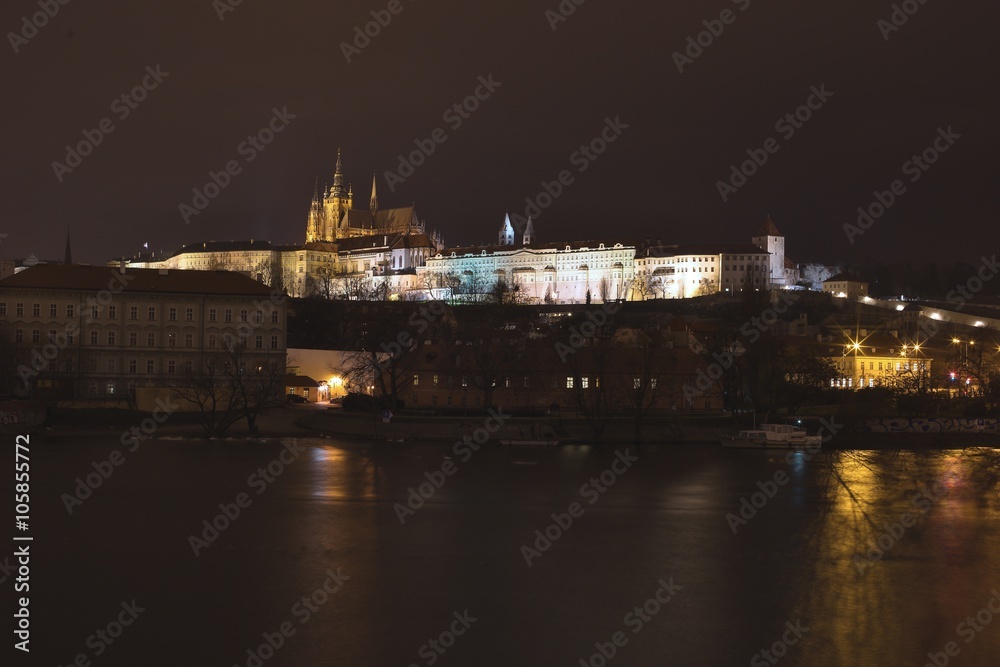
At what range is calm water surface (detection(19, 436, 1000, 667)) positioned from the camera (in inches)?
440

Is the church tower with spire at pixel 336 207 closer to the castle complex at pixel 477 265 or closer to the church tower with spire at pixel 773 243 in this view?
the castle complex at pixel 477 265

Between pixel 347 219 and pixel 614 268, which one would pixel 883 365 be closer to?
pixel 614 268

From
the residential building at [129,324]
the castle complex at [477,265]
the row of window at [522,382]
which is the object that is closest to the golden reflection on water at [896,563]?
the row of window at [522,382]

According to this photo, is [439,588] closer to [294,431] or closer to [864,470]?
[864,470]

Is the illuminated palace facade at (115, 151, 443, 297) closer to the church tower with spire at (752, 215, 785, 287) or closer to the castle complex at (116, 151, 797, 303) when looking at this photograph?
the castle complex at (116, 151, 797, 303)

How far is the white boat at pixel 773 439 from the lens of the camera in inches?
1196

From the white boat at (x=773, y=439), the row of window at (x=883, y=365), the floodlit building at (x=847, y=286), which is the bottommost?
the white boat at (x=773, y=439)

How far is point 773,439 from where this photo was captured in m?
30.8

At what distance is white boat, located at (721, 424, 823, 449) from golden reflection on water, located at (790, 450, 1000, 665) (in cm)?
537

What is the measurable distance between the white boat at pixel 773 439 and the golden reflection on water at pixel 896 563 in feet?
17.6

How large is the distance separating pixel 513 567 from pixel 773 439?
17963 mm

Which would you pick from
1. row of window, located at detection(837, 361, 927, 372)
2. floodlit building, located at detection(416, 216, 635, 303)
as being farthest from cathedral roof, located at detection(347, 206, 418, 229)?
row of window, located at detection(837, 361, 927, 372)

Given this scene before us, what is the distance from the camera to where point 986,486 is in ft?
75.4

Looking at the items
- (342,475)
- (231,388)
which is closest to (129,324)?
(231,388)
